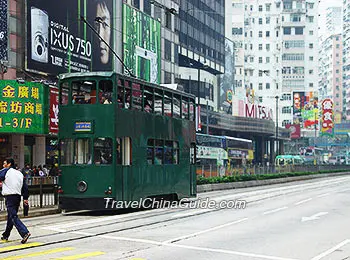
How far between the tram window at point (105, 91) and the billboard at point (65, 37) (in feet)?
55.9

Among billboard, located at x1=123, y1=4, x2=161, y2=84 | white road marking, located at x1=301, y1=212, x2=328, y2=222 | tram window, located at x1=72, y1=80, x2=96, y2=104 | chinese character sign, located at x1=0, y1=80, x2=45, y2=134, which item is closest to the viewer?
white road marking, located at x1=301, y1=212, x2=328, y2=222

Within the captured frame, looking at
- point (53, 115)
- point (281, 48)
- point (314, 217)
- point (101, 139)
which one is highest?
point (281, 48)

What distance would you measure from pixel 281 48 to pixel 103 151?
130 metres

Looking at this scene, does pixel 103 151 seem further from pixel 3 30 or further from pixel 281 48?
pixel 281 48

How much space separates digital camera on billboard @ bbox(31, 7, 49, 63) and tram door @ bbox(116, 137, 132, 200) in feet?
65.3

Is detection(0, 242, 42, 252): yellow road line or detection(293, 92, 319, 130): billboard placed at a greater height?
detection(293, 92, 319, 130): billboard

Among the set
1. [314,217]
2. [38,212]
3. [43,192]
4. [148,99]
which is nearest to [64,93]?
[148,99]

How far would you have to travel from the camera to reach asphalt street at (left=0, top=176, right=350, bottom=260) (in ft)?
36.9

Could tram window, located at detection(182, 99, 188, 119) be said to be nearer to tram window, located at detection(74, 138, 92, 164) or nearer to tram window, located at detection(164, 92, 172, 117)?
tram window, located at detection(164, 92, 172, 117)

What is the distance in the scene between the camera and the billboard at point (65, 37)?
124 ft

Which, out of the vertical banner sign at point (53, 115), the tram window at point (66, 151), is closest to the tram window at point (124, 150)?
the tram window at point (66, 151)

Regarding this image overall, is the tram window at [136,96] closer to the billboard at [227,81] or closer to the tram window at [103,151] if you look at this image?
the tram window at [103,151]

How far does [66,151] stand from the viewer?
1941 cm

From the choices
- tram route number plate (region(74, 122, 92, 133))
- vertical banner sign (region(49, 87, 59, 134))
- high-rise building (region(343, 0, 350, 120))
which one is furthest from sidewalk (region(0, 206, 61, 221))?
high-rise building (region(343, 0, 350, 120))
